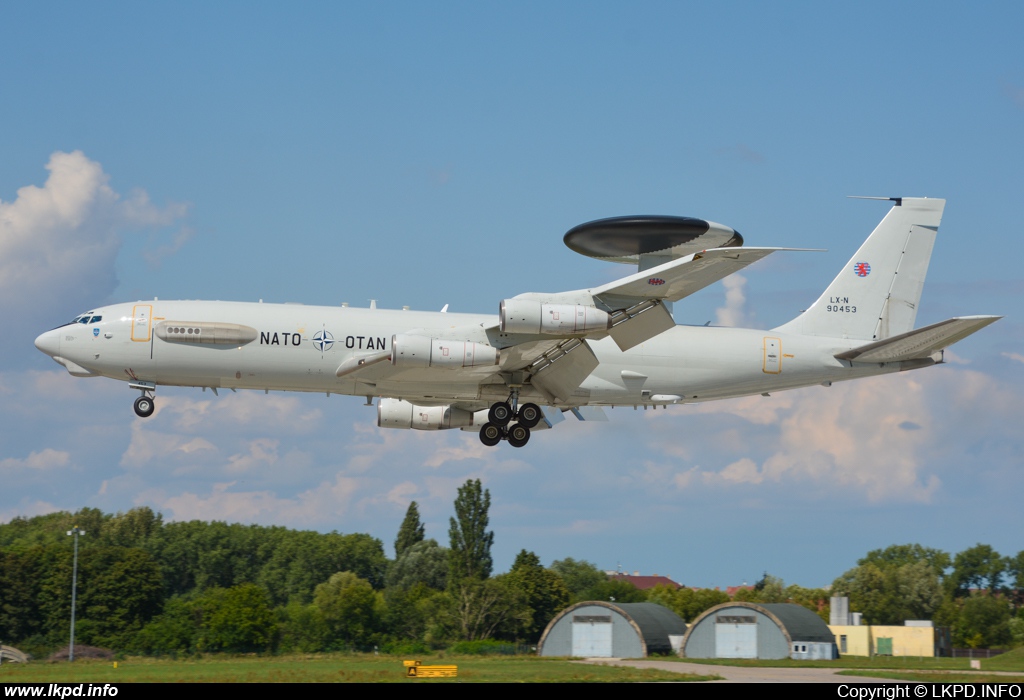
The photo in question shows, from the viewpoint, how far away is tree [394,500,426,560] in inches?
4038

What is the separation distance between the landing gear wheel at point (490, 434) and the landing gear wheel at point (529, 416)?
0.82 meters

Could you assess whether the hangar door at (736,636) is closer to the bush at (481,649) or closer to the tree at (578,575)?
the bush at (481,649)

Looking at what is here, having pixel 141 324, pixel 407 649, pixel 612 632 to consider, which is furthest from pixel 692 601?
pixel 141 324

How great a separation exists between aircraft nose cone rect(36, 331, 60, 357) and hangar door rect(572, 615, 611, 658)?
36.8 metres

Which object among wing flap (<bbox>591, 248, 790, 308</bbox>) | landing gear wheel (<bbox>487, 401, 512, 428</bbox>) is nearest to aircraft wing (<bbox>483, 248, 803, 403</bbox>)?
wing flap (<bbox>591, 248, 790, 308</bbox>)

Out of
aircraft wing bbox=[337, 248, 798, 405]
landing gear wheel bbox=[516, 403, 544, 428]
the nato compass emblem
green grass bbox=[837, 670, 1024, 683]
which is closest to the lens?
aircraft wing bbox=[337, 248, 798, 405]

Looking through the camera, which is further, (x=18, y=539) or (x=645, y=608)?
(x=18, y=539)

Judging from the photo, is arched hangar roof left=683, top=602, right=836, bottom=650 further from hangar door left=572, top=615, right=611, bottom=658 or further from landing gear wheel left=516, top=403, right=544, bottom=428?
landing gear wheel left=516, top=403, right=544, bottom=428

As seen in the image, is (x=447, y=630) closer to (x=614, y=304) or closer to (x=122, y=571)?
(x=122, y=571)

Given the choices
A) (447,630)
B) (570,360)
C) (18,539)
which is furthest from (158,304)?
(18,539)

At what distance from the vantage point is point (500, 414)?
37188 mm

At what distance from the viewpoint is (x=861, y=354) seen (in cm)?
3806

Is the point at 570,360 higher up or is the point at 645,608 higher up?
the point at 570,360

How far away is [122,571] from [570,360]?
4360 centimetres
